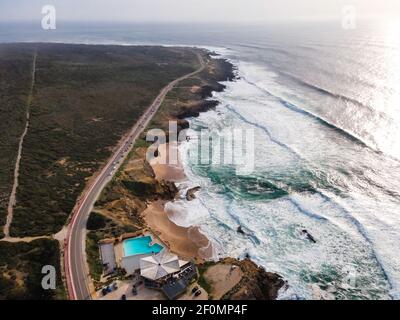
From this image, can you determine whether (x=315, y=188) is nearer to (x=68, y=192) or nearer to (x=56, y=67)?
(x=68, y=192)

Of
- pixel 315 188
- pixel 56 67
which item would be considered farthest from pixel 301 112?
pixel 56 67

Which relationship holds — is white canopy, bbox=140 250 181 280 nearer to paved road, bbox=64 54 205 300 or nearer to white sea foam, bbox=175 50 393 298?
paved road, bbox=64 54 205 300

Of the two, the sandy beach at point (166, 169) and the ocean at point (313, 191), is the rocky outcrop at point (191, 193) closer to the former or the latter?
the ocean at point (313, 191)

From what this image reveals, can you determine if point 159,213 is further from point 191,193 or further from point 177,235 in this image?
point 191,193

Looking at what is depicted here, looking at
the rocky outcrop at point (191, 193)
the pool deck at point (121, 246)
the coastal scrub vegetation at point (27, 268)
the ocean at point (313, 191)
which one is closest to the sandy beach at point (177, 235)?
the ocean at point (313, 191)

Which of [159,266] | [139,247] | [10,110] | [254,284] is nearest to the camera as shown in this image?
[159,266]

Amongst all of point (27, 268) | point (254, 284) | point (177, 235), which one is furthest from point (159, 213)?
point (254, 284)
